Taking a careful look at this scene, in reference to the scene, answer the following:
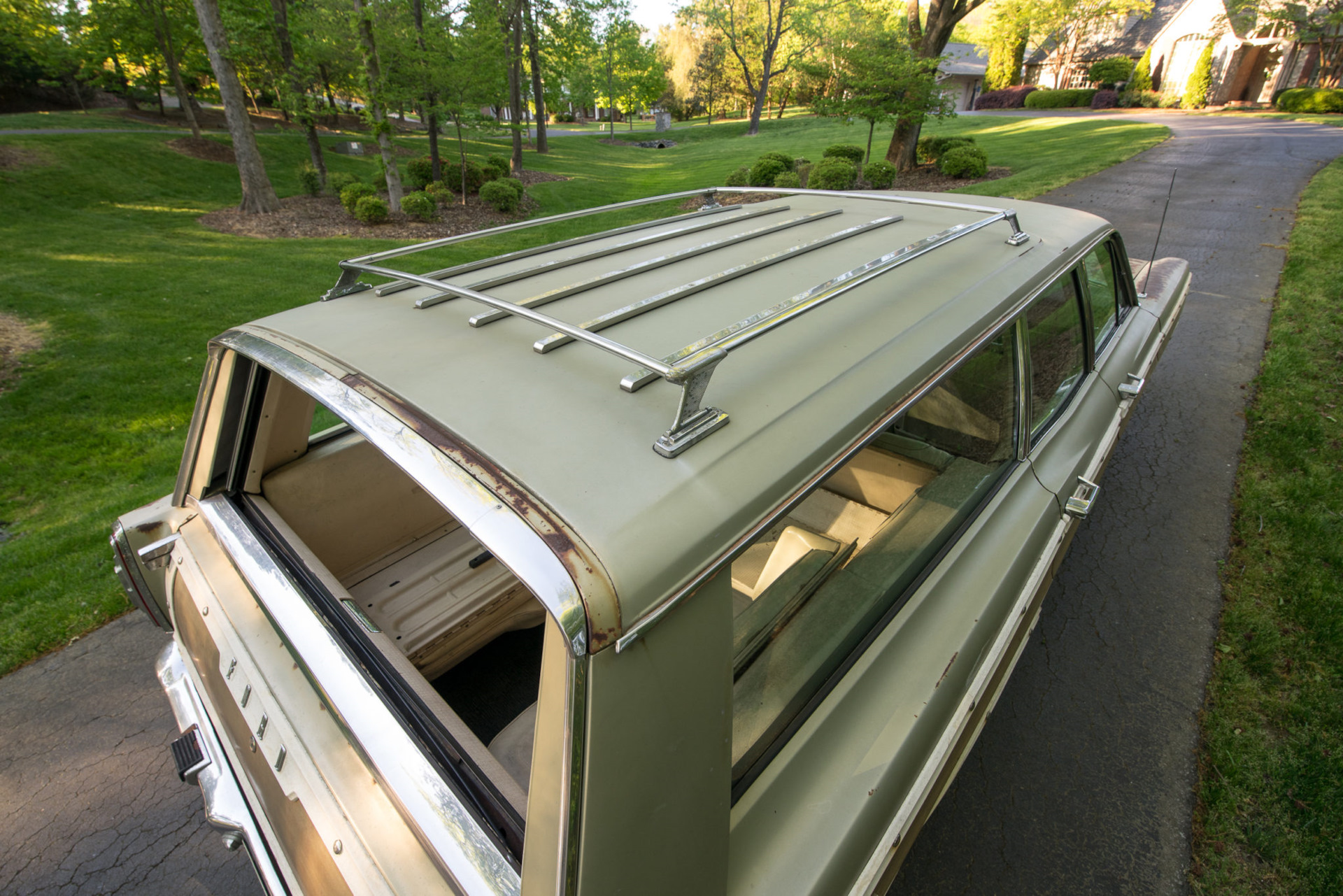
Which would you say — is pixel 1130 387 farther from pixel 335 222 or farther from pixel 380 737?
pixel 335 222

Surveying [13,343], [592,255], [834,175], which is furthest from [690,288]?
[834,175]

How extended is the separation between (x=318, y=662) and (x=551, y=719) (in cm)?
82

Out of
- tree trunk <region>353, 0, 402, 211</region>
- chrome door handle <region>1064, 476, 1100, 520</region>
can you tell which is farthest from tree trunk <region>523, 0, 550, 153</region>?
chrome door handle <region>1064, 476, 1100, 520</region>

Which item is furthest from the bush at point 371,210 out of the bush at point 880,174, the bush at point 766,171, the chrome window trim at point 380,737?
the chrome window trim at point 380,737

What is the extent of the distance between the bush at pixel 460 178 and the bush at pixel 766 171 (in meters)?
7.11

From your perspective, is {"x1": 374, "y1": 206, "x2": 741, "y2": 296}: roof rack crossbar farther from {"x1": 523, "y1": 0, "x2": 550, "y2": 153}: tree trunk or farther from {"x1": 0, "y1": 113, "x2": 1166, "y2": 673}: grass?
{"x1": 523, "y1": 0, "x2": 550, "y2": 153}: tree trunk

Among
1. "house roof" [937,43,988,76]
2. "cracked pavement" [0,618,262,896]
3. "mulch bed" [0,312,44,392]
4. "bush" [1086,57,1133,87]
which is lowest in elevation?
"cracked pavement" [0,618,262,896]

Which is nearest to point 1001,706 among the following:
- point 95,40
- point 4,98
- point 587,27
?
point 95,40

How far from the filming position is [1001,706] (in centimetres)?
262

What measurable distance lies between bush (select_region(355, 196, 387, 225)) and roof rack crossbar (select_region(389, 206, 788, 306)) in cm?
1145

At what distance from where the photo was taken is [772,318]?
1321 mm

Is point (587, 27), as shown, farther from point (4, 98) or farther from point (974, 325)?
point (974, 325)

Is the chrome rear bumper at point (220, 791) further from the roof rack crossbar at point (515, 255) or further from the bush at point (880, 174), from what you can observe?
the bush at point (880, 174)

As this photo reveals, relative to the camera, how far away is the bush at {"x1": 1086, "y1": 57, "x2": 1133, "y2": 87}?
3128cm
